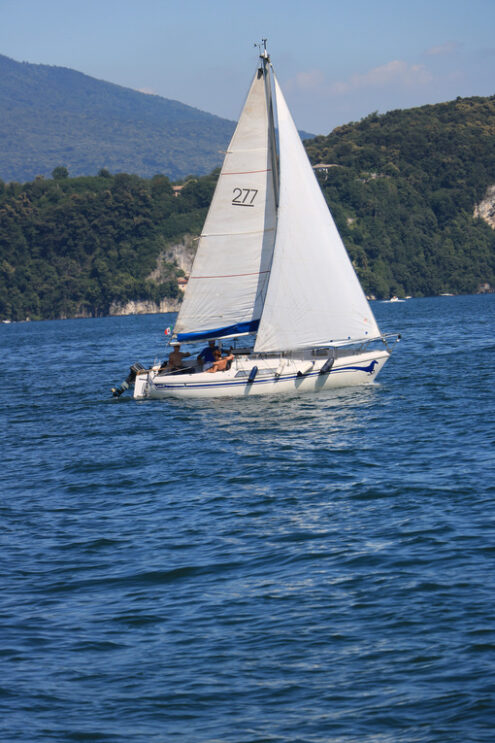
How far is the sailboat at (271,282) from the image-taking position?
98.3 ft

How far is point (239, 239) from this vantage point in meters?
31.4

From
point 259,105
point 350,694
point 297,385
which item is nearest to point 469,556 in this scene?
point 350,694

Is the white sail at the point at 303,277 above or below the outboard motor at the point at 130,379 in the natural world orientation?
above

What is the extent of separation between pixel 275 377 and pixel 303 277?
313 cm

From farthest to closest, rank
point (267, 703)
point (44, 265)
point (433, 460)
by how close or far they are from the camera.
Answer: point (44, 265) → point (433, 460) → point (267, 703)

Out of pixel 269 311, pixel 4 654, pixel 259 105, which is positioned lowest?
pixel 4 654

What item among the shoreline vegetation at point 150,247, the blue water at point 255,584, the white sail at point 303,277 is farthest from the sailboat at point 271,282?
the shoreline vegetation at point 150,247

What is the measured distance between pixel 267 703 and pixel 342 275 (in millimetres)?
22021

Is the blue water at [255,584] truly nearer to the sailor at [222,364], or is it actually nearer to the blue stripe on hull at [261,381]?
the blue stripe on hull at [261,381]

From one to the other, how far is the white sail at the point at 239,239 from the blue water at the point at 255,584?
6855 mm

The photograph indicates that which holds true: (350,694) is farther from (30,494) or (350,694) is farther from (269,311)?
(269,311)

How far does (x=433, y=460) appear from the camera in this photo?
65.5ft

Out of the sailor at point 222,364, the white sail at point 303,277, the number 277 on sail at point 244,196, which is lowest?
the sailor at point 222,364

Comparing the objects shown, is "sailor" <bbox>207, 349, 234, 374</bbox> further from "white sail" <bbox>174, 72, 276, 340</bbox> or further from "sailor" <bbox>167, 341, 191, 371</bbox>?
"white sail" <bbox>174, 72, 276, 340</bbox>
